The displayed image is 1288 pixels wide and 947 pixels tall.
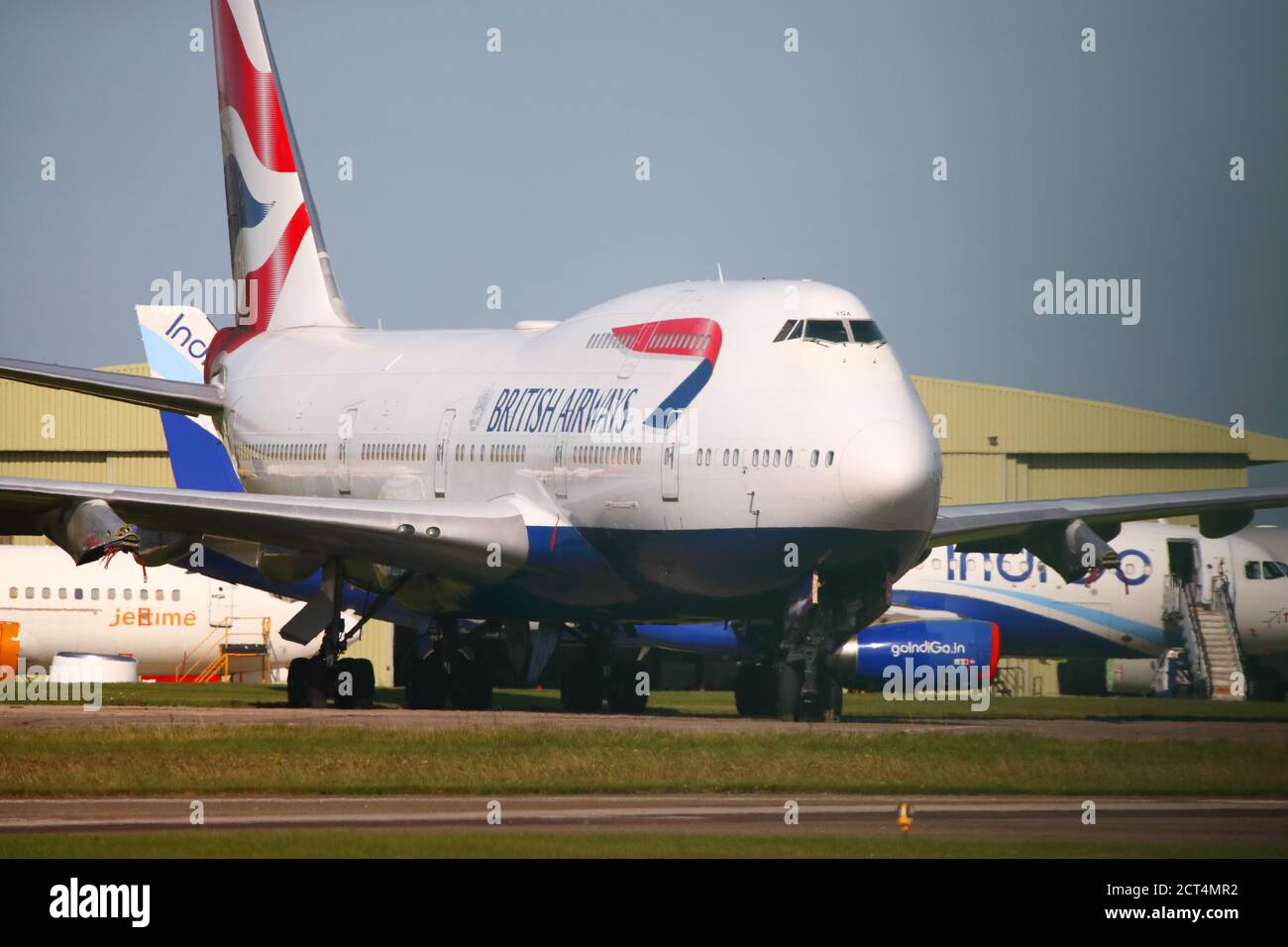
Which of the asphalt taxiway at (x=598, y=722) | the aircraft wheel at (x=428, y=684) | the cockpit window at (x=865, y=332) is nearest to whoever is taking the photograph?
the asphalt taxiway at (x=598, y=722)

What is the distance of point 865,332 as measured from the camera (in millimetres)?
29672

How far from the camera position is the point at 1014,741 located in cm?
2525

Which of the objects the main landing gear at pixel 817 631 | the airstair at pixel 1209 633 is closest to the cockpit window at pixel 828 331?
the main landing gear at pixel 817 631

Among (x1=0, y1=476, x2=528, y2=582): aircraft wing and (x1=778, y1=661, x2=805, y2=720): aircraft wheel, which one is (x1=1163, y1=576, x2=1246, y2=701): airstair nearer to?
(x1=778, y1=661, x2=805, y2=720): aircraft wheel

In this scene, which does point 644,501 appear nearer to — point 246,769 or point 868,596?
point 868,596

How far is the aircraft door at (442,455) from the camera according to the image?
34.7 metres

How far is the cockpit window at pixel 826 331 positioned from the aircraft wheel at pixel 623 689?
9249mm

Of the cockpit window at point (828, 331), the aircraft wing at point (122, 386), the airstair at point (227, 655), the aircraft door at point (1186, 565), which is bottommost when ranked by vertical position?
the airstair at point (227, 655)

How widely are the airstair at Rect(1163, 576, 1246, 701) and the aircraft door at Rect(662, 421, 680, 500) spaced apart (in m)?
26.4

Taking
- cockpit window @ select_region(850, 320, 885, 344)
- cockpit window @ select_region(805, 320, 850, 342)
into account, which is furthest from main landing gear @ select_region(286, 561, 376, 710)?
cockpit window @ select_region(850, 320, 885, 344)

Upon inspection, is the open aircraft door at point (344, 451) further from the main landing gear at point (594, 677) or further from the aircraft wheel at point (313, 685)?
the main landing gear at point (594, 677)

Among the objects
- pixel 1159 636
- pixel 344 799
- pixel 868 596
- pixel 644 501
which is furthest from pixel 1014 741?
pixel 1159 636
